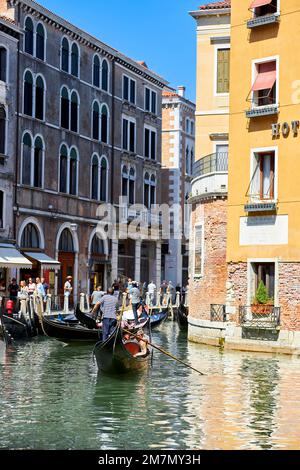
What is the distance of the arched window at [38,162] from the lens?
25625 millimetres

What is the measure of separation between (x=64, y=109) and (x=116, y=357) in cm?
1609

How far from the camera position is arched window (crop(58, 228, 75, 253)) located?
26922 millimetres

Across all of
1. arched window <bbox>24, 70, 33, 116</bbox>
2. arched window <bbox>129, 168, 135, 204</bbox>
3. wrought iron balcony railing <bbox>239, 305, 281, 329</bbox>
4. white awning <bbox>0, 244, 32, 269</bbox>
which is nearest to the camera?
wrought iron balcony railing <bbox>239, 305, 281, 329</bbox>

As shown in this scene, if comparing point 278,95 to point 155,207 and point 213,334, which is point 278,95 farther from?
point 155,207

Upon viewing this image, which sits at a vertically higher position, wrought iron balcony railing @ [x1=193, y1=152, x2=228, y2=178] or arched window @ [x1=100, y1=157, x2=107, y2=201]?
arched window @ [x1=100, y1=157, x2=107, y2=201]

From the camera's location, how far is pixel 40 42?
25.9 meters

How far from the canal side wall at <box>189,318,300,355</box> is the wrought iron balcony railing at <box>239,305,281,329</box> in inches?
7.1

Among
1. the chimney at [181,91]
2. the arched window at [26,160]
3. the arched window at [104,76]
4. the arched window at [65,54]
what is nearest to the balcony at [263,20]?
the arched window at [26,160]

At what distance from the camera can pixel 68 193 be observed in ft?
89.3

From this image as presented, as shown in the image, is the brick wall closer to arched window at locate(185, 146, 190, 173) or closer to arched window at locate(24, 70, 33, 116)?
arched window at locate(24, 70, 33, 116)

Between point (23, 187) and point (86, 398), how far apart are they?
14817 millimetres

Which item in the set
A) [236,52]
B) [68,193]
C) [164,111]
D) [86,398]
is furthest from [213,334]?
[164,111]

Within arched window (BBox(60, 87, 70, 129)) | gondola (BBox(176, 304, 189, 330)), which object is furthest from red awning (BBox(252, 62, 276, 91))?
arched window (BBox(60, 87, 70, 129))

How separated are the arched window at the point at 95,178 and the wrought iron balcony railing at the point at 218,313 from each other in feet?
40.8
